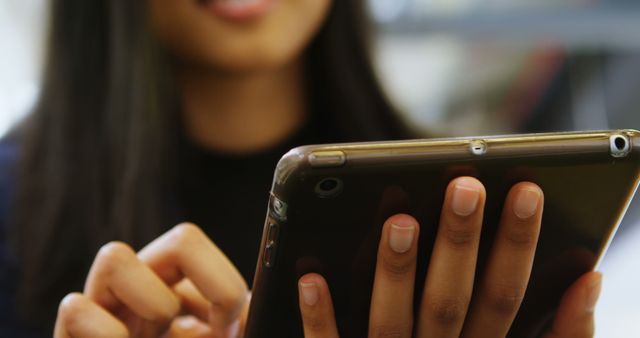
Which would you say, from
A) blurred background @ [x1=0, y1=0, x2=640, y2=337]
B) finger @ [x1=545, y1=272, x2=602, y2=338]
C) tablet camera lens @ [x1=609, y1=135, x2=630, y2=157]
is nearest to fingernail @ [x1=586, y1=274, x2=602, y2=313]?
finger @ [x1=545, y1=272, x2=602, y2=338]

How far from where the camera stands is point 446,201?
A: 363mm

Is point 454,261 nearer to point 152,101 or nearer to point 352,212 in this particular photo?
point 352,212

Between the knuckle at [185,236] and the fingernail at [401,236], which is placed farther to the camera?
the knuckle at [185,236]

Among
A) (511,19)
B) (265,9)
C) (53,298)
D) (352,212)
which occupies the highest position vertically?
(511,19)

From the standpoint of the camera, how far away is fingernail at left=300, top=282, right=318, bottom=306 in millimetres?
392

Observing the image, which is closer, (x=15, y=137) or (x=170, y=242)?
(x=170, y=242)

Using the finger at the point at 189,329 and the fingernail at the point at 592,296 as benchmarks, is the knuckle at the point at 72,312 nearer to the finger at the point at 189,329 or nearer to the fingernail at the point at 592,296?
the finger at the point at 189,329

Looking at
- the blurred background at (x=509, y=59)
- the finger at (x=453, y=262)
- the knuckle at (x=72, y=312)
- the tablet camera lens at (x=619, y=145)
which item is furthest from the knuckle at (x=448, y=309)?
the blurred background at (x=509, y=59)

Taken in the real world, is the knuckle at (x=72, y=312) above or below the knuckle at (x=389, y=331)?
below

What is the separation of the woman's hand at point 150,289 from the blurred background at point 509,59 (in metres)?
0.74

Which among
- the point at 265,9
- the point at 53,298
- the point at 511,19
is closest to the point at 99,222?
the point at 53,298

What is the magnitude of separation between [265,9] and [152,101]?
17cm

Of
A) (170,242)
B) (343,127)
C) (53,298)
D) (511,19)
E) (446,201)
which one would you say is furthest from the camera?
(511,19)

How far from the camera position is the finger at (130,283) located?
1.48ft
